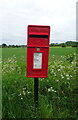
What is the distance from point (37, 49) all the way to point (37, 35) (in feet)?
0.74

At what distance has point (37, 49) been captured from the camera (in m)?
3.19

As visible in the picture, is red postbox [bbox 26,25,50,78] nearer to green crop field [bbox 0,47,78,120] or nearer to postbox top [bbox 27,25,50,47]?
postbox top [bbox 27,25,50,47]

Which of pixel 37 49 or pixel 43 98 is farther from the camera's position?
pixel 43 98

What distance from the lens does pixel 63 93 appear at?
396 centimetres

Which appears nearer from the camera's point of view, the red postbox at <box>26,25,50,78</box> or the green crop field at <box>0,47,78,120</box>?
the red postbox at <box>26,25,50,78</box>

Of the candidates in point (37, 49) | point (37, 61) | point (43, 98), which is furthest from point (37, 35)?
point (43, 98)

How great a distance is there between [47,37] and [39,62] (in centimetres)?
43

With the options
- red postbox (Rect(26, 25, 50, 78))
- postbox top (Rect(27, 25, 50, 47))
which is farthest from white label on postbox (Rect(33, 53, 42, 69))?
postbox top (Rect(27, 25, 50, 47))

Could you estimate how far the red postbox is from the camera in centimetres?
316

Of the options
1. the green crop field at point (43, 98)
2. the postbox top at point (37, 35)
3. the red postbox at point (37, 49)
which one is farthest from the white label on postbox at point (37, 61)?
the green crop field at point (43, 98)

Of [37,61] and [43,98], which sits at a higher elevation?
[37,61]

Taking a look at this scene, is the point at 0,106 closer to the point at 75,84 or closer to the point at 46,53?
the point at 46,53

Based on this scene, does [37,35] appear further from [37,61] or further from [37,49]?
[37,61]

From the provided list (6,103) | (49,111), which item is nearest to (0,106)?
(6,103)
